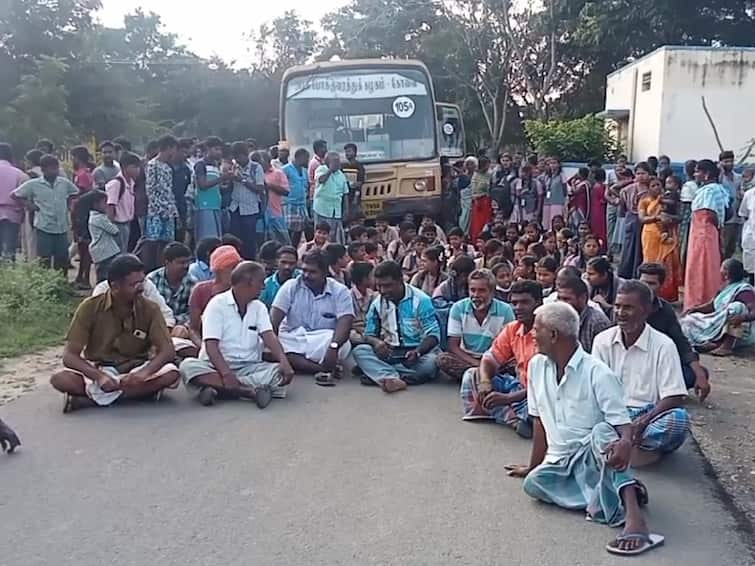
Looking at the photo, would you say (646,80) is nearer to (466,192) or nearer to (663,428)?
(466,192)

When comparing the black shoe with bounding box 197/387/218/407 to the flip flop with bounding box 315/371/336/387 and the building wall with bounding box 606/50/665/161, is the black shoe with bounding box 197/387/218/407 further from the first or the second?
the building wall with bounding box 606/50/665/161

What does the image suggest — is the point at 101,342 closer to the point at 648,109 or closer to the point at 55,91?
the point at 648,109

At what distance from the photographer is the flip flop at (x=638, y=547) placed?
4.46 meters

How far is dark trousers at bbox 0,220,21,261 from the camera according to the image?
1153cm

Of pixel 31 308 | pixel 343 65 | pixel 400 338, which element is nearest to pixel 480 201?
pixel 343 65

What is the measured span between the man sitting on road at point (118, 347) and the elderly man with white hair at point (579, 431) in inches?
124

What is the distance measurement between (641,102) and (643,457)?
65.1 feet

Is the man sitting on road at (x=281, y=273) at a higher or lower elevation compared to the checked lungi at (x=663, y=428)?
higher

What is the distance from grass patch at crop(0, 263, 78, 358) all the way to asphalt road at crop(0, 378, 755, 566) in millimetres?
2405

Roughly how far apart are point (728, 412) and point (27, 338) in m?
6.53

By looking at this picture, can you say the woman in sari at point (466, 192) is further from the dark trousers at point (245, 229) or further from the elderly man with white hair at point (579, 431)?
the elderly man with white hair at point (579, 431)

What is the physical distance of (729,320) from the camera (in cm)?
912

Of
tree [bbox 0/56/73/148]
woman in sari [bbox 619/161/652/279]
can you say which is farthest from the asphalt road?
tree [bbox 0/56/73/148]

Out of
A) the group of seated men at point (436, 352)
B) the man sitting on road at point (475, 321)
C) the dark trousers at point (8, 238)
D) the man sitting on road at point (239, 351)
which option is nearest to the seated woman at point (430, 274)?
the group of seated men at point (436, 352)
